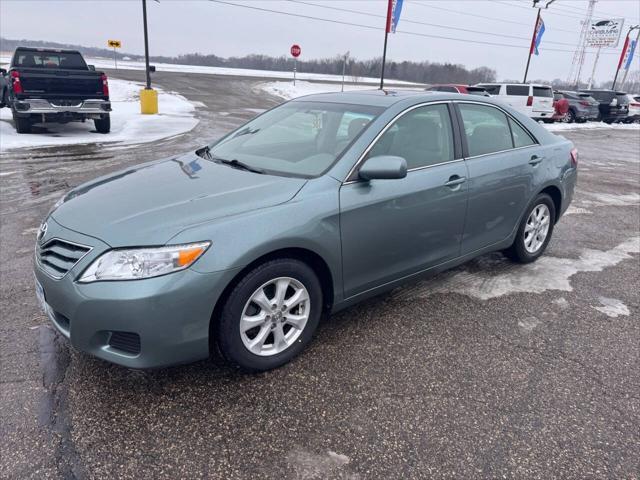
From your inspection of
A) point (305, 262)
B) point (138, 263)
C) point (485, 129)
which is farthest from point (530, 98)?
point (138, 263)

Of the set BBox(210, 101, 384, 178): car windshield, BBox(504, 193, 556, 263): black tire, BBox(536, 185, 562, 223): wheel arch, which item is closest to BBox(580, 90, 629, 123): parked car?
BBox(536, 185, 562, 223): wheel arch

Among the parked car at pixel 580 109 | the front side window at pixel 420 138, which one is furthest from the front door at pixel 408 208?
the parked car at pixel 580 109

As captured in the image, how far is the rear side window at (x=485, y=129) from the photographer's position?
386 cm

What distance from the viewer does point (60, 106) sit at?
11.2 metres

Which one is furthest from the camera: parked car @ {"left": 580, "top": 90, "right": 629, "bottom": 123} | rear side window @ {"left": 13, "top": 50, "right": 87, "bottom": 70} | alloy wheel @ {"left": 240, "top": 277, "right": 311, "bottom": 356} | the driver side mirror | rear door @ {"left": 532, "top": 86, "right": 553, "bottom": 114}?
parked car @ {"left": 580, "top": 90, "right": 629, "bottom": 123}

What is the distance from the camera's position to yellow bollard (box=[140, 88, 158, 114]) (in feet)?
53.8

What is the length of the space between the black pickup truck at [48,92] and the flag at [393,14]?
1873 centimetres

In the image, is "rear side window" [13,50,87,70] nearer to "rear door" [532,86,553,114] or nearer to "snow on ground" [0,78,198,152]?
"snow on ground" [0,78,198,152]

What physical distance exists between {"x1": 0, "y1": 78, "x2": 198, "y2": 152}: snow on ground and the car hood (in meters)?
8.85

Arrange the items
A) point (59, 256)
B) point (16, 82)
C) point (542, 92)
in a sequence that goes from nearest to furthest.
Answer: point (59, 256) → point (16, 82) → point (542, 92)

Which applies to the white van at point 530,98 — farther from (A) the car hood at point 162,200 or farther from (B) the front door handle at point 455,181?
(A) the car hood at point 162,200

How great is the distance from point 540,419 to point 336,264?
4.61 ft

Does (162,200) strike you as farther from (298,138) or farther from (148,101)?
(148,101)

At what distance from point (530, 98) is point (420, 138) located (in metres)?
20.5
